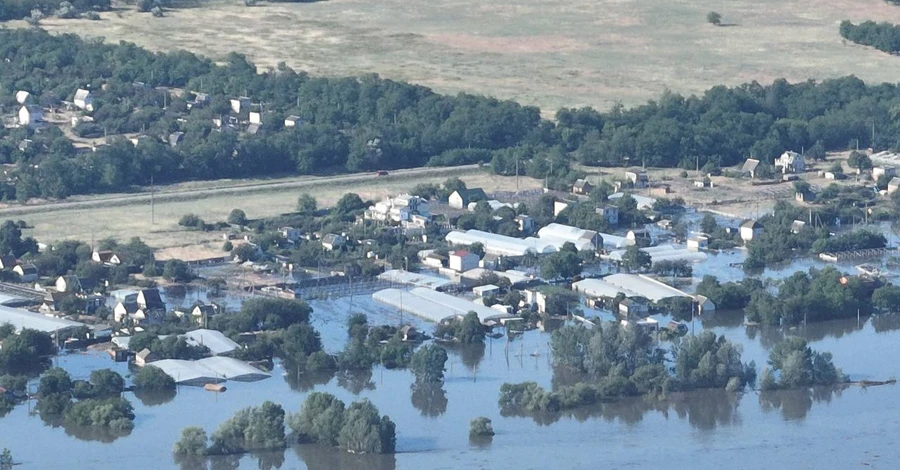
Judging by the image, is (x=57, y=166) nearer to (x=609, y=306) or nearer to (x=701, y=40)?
(x=609, y=306)

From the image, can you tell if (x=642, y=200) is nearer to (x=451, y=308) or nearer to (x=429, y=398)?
(x=451, y=308)

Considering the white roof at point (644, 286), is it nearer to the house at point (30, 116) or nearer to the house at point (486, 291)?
the house at point (486, 291)

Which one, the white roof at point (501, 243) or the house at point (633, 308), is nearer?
the house at point (633, 308)

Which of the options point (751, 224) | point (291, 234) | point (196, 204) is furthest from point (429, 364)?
point (196, 204)

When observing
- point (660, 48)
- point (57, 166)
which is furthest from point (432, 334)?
point (660, 48)

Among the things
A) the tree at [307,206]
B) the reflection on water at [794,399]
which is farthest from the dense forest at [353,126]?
the reflection on water at [794,399]

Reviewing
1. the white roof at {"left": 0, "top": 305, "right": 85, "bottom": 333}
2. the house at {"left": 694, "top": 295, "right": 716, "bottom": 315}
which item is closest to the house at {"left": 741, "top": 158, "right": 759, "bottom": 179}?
the house at {"left": 694, "top": 295, "right": 716, "bottom": 315}

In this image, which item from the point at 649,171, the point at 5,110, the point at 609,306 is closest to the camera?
the point at 609,306
